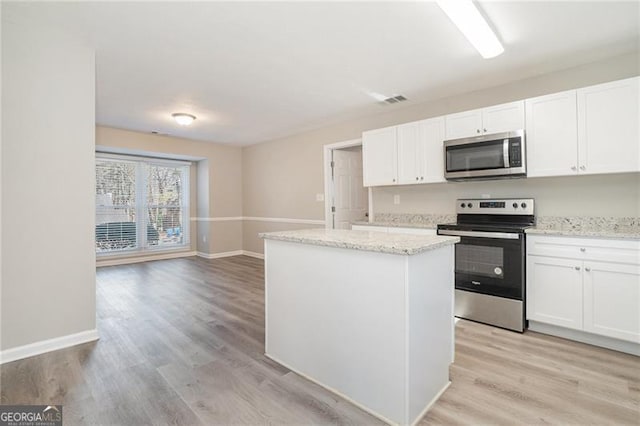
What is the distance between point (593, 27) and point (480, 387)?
2761mm

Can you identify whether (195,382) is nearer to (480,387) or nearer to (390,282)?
(390,282)

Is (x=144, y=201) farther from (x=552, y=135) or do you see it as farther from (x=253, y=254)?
(x=552, y=135)

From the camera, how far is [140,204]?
6293 millimetres

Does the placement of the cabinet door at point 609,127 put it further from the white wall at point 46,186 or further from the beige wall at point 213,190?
the beige wall at point 213,190

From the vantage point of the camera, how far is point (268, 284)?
230 centimetres

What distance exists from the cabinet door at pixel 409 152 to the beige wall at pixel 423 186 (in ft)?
1.28

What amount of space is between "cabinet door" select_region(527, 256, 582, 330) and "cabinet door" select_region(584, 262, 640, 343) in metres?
0.06

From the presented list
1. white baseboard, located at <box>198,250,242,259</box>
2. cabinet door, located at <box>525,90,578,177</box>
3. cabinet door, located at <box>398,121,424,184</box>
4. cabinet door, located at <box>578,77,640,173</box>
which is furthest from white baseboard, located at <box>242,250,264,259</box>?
cabinet door, located at <box>578,77,640,173</box>

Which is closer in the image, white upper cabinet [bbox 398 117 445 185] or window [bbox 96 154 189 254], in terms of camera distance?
white upper cabinet [bbox 398 117 445 185]

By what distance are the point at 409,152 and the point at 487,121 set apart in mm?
897

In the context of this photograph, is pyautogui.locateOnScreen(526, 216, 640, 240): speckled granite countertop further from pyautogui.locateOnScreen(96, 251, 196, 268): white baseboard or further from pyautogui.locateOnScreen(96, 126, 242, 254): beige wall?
pyautogui.locateOnScreen(96, 251, 196, 268): white baseboard

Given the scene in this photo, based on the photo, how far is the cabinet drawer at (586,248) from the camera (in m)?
2.30

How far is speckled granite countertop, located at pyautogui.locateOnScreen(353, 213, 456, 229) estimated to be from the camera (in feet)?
12.0

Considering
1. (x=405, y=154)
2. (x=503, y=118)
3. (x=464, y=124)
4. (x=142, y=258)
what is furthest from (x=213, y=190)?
(x=503, y=118)
